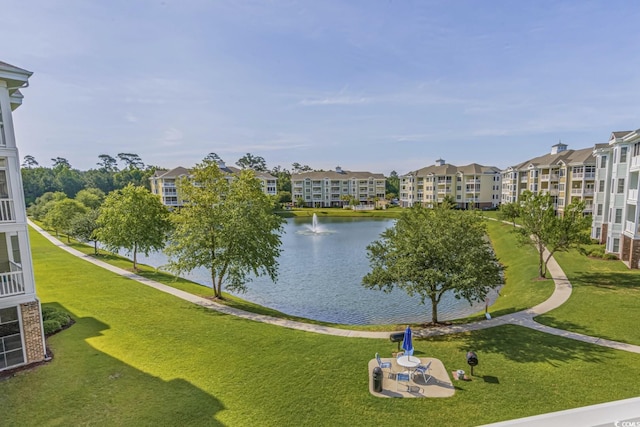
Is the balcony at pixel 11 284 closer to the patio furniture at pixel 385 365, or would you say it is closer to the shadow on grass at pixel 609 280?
the patio furniture at pixel 385 365

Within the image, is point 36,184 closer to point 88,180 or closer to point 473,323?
point 88,180

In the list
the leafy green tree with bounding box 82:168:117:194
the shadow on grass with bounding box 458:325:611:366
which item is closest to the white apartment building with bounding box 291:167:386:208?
the leafy green tree with bounding box 82:168:117:194

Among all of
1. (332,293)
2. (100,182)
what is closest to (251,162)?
(100,182)

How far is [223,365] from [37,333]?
6.48 metres

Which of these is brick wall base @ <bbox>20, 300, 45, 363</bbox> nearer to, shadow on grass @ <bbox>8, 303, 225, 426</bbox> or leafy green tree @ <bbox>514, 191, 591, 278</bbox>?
shadow on grass @ <bbox>8, 303, 225, 426</bbox>

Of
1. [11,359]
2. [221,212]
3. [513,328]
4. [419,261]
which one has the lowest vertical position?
[513,328]

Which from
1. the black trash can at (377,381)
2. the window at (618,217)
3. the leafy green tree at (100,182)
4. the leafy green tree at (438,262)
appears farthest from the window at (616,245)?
the leafy green tree at (100,182)

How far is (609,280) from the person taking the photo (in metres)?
24.0

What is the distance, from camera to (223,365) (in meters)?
13.0

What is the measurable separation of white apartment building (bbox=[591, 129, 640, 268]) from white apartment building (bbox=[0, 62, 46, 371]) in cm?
3519

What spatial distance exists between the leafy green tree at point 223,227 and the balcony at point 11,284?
944 cm

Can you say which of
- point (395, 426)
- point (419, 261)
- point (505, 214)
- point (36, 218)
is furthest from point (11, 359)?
point (36, 218)

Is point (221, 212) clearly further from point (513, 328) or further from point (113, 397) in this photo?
point (513, 328)

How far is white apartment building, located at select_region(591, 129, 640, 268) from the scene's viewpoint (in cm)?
2639
